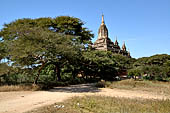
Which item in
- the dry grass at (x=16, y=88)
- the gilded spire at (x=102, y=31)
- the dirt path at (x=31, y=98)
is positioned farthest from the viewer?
the gilded spire at (x=102, y=31)

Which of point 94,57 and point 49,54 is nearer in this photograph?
point 49,54

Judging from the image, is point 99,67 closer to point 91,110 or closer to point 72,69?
point 72,69

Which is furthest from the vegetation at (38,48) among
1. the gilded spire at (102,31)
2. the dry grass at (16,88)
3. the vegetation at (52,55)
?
the gilded spire at (102,31)

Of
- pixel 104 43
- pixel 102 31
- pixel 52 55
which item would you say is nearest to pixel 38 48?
pixel 52 55

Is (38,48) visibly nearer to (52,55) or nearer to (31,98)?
(52,55)

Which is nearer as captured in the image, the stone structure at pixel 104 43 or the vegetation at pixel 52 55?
the vegetation at pixel 52 55

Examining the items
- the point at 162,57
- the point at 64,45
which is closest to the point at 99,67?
the point at 64,45

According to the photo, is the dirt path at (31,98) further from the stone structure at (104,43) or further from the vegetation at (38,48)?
the stone structure at (104,43)

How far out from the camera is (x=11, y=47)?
1159 centimetres

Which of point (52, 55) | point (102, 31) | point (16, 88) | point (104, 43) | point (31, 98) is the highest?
point (102, 31)

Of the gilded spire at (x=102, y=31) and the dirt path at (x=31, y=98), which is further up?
the gilded spire at (x=102, y=31)

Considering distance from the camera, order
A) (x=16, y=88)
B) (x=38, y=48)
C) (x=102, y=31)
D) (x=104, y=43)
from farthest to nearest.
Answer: (x=102, y=31) < (x=104, y=43) < (x=16, y=88) < (x=38, y=48)

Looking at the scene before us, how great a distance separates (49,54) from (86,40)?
11269 mm

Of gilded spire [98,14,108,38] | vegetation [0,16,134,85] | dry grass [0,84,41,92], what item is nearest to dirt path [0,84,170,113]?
dry grass [0,84,41,92]
